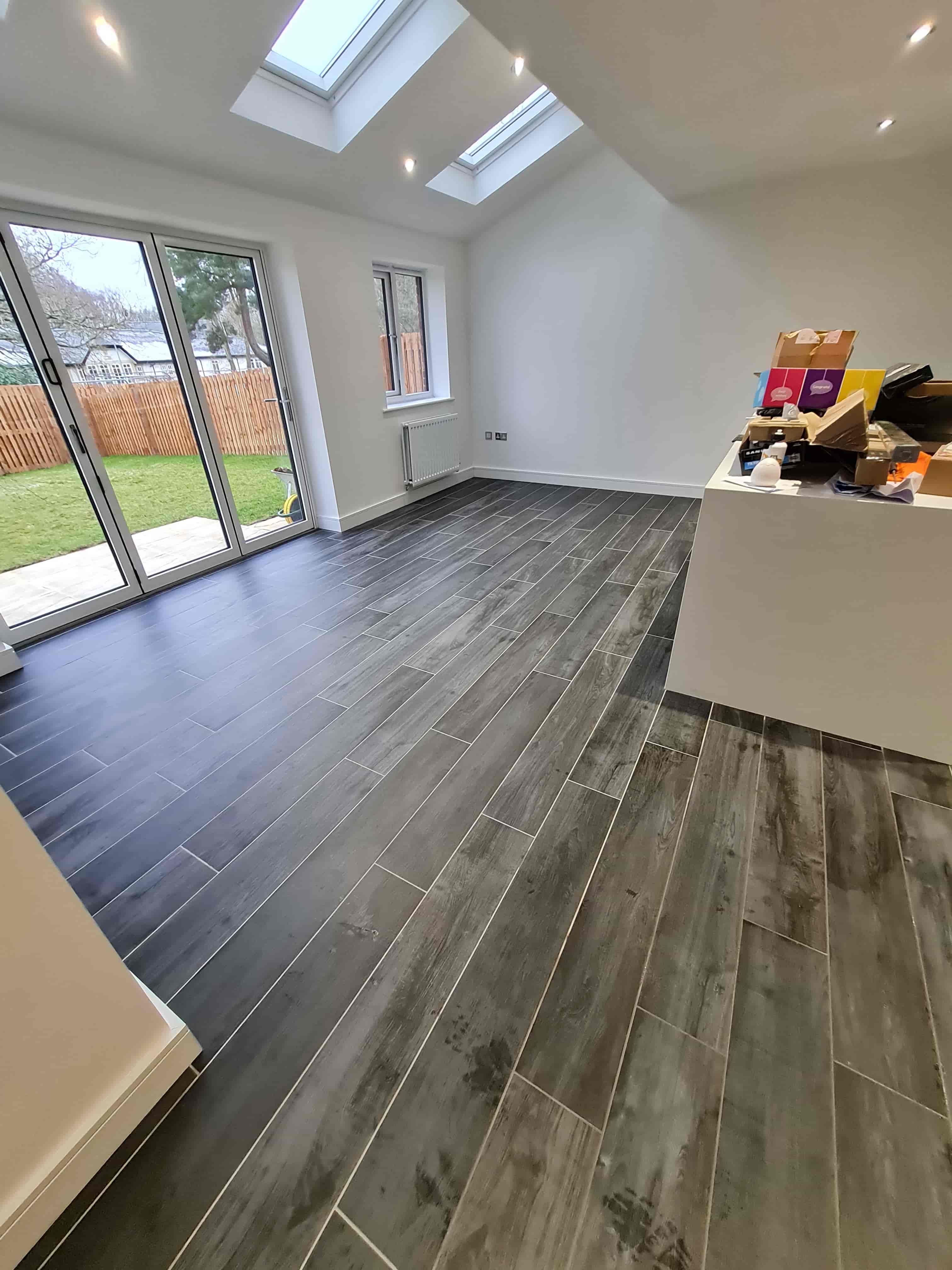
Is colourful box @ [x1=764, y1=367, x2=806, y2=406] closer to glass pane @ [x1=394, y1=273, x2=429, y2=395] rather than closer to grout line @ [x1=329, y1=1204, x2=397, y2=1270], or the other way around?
grout line @ [x1=329, y1=1204, x2=397, y2=1270]

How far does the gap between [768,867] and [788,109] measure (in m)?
3.56

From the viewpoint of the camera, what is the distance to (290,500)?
418 centimetres

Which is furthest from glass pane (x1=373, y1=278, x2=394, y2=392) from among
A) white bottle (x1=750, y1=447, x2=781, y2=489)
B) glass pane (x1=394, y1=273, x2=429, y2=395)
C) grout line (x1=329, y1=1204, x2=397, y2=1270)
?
grout line (x1=329, y1=1204, x2=397, y2=1270)

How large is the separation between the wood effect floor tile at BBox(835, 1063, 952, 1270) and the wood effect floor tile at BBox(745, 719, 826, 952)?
0.31 metres

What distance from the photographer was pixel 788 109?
8.26 feet

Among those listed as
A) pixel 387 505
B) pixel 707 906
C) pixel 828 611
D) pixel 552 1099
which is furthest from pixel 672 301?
pixel 552 1099

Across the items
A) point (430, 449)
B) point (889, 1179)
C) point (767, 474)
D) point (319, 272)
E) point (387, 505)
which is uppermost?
point (319, 272)

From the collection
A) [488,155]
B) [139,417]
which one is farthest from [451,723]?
[488,155]

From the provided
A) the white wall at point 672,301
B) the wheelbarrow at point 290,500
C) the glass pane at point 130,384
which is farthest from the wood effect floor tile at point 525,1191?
the white wall at point 672,301

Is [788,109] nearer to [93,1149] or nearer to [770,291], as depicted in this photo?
[770,291]

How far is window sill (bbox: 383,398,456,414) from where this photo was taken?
4.52m

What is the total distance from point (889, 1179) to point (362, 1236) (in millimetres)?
952

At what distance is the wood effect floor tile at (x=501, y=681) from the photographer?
2.05 meters

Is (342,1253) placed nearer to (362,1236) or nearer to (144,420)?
(362,1236)
